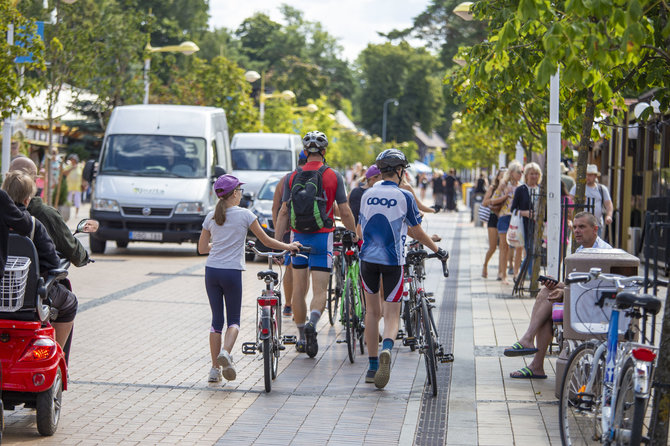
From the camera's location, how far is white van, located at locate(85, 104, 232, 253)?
19.0 meters

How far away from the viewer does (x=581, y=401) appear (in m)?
5.91

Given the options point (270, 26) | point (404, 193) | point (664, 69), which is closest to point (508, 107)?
point (664, 69)

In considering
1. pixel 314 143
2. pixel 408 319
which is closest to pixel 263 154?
pixel 314 143

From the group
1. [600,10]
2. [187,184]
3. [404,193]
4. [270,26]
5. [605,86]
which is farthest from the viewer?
[270,26]

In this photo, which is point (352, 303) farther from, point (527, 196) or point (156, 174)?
point (156, 174)

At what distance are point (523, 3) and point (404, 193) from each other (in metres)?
2.81

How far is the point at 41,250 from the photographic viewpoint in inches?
258

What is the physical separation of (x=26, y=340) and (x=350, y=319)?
11.4 ft

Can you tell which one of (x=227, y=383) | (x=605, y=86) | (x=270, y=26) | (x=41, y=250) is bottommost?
(x=227, y=383)

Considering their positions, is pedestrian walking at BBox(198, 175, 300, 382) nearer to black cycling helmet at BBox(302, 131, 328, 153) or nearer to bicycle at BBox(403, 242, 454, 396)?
bicycle at BBox(403, 242, 454, 396)

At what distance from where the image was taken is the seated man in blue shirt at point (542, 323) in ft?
25.3

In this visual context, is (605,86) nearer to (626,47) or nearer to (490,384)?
(626,47)

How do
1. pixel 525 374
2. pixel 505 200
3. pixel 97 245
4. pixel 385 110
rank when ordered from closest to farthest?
pixel 525 374, pixel 505 200, pixel 97 245, pixel 385 110

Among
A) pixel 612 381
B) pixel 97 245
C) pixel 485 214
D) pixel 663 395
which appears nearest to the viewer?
pixel 663 395
